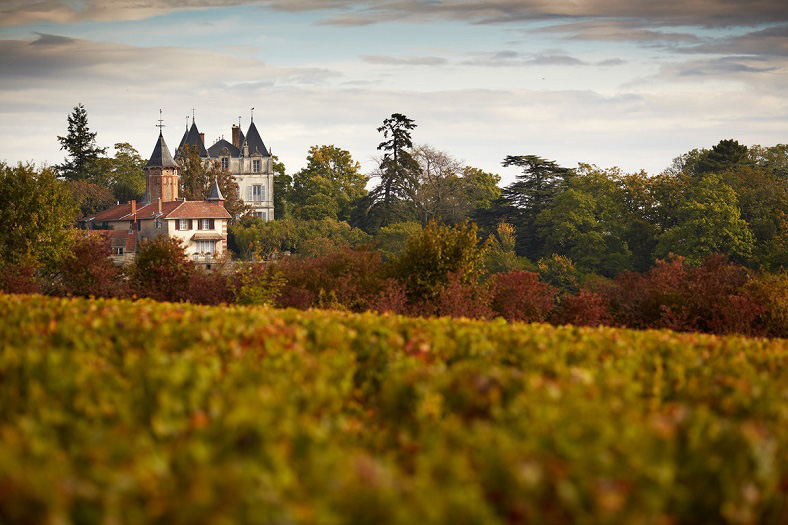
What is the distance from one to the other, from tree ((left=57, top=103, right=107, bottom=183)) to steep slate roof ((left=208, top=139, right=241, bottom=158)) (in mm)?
15707

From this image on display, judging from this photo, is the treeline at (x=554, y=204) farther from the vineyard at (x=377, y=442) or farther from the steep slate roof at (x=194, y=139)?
the vineyard at (x=377, y=442)

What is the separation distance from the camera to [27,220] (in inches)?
1040

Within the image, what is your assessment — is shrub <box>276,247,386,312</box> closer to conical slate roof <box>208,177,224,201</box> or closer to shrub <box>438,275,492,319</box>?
shrub <box>438,275,492,319</box>

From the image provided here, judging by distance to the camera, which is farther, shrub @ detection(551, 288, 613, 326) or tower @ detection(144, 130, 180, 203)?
tower @ detection(144, 130, 180, 203)

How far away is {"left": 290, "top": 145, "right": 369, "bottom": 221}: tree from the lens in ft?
291

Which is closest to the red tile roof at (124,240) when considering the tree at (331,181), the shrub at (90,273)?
the tree at (331,181)

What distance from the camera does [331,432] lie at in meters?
5.28

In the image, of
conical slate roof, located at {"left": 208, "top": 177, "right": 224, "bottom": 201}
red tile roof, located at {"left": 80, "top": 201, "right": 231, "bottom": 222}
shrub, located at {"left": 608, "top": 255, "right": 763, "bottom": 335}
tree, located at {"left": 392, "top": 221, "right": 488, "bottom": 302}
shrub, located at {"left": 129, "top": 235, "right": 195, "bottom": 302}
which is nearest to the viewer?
shrub, located at {"left": 608, "top": 255, "right": 763, "bottom": 335}

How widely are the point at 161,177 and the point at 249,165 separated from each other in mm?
19692

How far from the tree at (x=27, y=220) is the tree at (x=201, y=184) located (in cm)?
5867

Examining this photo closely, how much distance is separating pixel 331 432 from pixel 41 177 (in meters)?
24.3

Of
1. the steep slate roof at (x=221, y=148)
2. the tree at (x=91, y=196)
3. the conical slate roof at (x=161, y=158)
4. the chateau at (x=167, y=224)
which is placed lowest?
the chateau at (x=167, y=224)

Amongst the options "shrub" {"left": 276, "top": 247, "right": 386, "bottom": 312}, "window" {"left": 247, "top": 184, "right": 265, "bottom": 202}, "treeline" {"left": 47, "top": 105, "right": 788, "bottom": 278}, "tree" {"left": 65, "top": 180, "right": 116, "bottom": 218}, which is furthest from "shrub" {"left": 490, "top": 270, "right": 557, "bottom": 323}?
"window" {"left": 247, "top": 184, "right": 265, "bottom": 202}

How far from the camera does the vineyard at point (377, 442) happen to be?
148 inches
